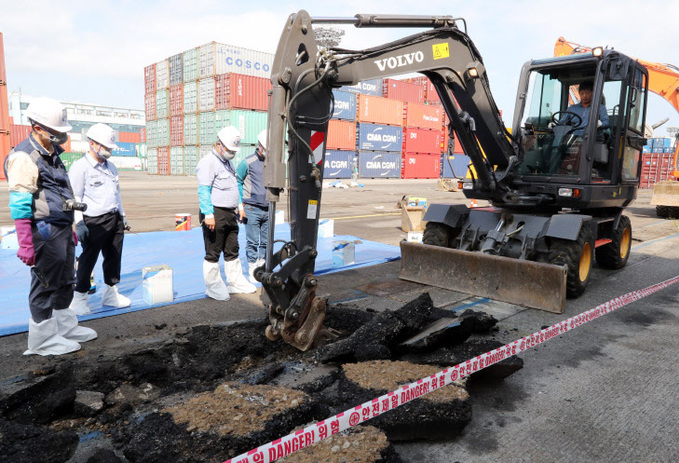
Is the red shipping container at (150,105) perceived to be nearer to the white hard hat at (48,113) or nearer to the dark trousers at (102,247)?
the dark trousers at (102,247)

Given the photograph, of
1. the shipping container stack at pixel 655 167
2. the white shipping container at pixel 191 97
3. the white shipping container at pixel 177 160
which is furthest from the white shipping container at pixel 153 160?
the shipping container stack at pixel 655 167

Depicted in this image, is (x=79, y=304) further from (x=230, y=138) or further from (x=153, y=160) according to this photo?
(x=153, y=160)

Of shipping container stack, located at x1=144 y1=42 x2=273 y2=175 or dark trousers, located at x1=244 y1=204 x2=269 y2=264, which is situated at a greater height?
shipping container stack, located at x1=144 y1=42 x2=273 y2=175

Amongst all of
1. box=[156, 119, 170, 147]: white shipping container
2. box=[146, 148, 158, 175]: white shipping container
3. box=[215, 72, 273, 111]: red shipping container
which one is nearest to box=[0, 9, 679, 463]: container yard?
box=[215, 72, 273, 111]: red shipping container

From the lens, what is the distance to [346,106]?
111ft

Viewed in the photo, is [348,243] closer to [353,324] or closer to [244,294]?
[244,294]

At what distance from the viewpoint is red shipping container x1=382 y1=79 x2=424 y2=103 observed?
39.0 meters

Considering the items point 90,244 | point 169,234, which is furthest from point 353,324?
point 169,234

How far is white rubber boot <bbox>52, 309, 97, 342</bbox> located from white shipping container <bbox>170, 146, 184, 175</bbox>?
32.7 meters

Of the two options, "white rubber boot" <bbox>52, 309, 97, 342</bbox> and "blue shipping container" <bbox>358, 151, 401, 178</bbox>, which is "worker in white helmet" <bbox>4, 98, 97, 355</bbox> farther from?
"blue shipping container" <bbox>358, 151, 401, 178</bbox>

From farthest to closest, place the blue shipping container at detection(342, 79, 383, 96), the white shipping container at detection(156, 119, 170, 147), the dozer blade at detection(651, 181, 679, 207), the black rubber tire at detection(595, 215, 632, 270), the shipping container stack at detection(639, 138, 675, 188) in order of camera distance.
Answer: the blue shipping container at detection(342, 79, 383, 96)
the white shipping container at detection(156, 119, 170, 147)
the shipping container stack at detection(639, 138, 675, 188)
the dozer blade at detection(651, 181, 679, 207)
the black rubber tire at detection(595, 215, 632, 270)

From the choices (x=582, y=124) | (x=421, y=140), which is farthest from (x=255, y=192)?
(x=421, y=140)

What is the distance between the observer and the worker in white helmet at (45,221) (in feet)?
11.9

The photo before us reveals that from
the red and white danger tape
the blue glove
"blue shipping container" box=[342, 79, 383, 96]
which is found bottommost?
the red and white danger tape
